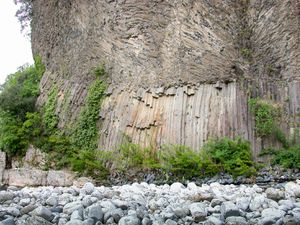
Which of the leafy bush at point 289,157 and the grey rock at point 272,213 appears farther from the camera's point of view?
the leafy bush at point 289,157

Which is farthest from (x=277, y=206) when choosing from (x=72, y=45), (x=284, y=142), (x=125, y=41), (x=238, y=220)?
(x=72, y=45)

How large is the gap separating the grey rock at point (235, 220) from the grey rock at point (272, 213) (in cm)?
29

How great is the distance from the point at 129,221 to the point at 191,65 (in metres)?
10.8

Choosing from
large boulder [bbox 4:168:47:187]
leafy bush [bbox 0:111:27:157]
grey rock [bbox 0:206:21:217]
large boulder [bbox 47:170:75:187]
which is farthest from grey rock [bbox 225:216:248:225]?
leafy bush [bbox 0:111:27:157]

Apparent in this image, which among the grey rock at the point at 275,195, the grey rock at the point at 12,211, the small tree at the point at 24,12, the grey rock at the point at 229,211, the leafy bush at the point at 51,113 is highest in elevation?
the small tree at the point at 24,12

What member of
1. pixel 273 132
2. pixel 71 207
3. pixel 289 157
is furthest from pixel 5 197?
pixel 273 132

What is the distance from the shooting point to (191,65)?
15.2 meters

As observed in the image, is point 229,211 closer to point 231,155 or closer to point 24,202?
point 24,202

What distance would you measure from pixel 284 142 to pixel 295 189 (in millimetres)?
6580

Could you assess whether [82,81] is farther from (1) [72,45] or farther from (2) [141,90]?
(2) [141,90]

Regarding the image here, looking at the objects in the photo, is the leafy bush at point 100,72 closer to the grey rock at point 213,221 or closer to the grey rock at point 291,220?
the grey rock at point 213,221

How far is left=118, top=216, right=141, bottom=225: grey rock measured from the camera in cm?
485

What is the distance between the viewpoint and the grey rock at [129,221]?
191 inches

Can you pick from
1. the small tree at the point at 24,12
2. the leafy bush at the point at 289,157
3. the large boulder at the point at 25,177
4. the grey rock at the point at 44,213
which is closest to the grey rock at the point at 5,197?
the grey rock at the point at 44,213
